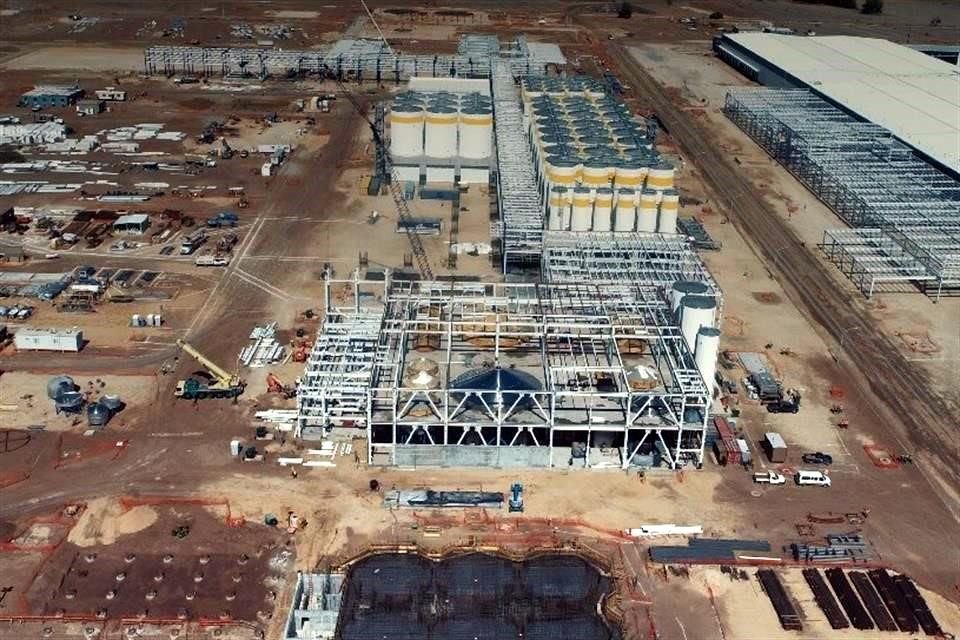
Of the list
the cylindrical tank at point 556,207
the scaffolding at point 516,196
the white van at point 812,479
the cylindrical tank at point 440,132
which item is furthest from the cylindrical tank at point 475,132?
the white van at point 812,479

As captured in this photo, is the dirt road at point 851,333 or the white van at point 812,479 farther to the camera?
the dirt road at point 851,333

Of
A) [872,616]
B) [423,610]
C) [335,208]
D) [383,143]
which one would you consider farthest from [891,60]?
[423,610]

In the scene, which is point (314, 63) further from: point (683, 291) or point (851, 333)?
point (851, 333)

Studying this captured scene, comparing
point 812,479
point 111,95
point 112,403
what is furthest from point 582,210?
point 111,95

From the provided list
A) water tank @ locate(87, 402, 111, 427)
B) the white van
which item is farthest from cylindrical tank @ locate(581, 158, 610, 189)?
water tank @ locate(87, 402, 111, 427)

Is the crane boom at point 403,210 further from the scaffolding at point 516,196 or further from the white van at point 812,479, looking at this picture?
the white van at point 812,479

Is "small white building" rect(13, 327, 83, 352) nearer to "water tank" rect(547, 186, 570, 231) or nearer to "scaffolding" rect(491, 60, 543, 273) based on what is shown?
"scaffolding" rect(491, 60, 543, 273)

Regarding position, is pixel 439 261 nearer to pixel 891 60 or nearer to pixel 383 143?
pixel 383 143
